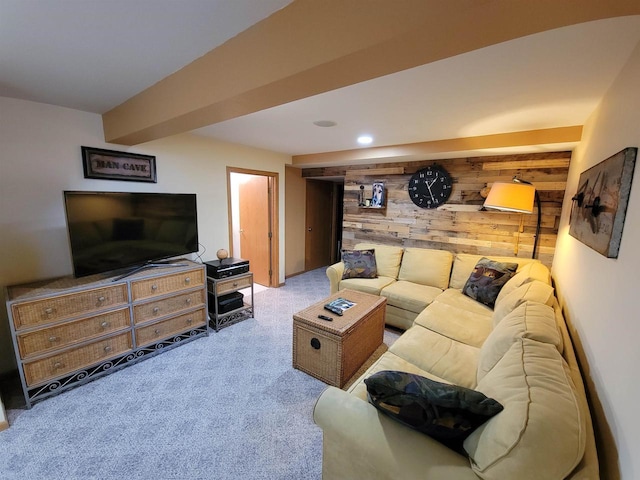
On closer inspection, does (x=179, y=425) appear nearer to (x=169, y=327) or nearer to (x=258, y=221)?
(x=169, y=327)

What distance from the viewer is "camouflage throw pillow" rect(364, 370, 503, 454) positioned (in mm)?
964

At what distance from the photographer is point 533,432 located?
0.82 metres

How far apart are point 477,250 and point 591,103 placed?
6.32 feet

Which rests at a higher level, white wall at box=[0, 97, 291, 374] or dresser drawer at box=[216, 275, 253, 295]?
white wall at box=[0, 97, 291, 374]

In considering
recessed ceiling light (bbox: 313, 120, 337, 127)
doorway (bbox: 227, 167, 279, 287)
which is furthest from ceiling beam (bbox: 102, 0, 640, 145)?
doorway (bbox: 227, 167, 279, 287)

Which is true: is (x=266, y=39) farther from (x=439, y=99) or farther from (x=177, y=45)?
Answer: (x=439, y=99)

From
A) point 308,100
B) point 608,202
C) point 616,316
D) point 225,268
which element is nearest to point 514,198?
point 608,202

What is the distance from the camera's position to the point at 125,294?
7.54 ft

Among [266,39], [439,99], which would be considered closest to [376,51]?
[266,39]

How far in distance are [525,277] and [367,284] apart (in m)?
1.57

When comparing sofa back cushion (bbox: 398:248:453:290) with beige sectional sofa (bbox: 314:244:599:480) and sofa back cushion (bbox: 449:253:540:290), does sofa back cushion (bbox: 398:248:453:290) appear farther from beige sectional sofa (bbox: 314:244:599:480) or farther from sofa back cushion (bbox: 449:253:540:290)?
beige sectional sofa (bbox: 314:244:599:480)

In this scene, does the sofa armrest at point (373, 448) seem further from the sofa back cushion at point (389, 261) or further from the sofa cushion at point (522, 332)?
the sofa back cushion at point (389, 261)

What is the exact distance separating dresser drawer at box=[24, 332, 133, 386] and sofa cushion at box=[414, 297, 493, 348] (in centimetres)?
259

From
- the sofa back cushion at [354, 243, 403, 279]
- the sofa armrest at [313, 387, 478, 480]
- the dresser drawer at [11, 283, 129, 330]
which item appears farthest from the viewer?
the sofa back cushion at [354, 243, 403, 279]
